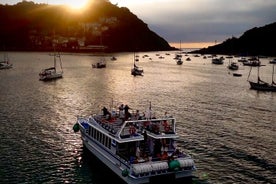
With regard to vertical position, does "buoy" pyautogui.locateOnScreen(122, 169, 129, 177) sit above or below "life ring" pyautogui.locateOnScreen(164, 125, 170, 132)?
below

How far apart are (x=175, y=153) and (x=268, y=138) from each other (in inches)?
883

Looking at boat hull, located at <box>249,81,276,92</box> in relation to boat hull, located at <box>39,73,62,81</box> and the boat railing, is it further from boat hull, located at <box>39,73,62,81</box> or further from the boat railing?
the boat railing

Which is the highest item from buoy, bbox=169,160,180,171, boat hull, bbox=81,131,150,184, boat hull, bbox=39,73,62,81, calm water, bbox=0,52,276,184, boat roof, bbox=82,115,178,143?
boat roof, bbox=82,115,178,143

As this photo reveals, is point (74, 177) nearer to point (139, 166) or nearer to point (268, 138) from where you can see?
point (139, 166)

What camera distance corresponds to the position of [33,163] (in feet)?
121

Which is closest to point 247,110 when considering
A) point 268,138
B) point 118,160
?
point 268,138

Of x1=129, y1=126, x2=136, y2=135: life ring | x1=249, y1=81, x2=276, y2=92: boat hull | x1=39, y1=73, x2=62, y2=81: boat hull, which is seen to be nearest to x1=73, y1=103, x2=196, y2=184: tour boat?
x1=129, y1=126, x2=136, y2=135: life ring

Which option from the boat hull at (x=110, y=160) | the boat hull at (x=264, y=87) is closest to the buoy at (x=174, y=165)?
the boat hull at (x=110, y=160)

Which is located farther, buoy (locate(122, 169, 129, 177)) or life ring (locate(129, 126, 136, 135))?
life ring (locate(129, 126, 136, 135))

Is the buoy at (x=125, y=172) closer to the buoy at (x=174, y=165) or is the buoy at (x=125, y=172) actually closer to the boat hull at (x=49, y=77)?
the buoy at (x=174, y=165)

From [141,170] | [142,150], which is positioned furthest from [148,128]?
[141,170]

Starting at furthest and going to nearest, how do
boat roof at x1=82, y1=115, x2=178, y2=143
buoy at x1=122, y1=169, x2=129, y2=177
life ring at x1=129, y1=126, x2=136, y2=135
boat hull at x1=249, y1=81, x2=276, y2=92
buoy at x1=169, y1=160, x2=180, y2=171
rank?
boat hull at x1=249, y1=81, x2=276, y2=92 → life ring at x1=129, y1=126, x2=136, y2=135 → boat roof at x1=82, y1=115, x2=178, y2=143 → buoy at x1=169, y1=160, x2=180, y2=171 → buoy at x1=122, y1=169, x2=129, y2=177

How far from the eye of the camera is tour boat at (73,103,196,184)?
29.1 meters

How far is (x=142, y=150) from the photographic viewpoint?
1254 inches
